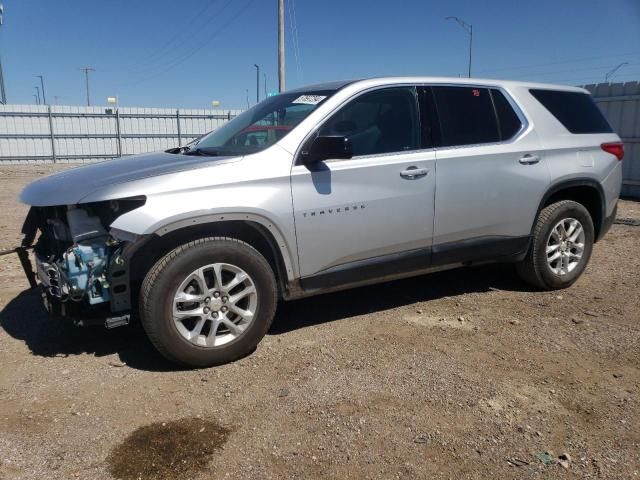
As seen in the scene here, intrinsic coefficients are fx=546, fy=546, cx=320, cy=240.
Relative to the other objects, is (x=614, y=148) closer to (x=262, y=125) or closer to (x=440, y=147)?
(x=440, y=147)

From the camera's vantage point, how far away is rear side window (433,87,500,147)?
14.0 ft

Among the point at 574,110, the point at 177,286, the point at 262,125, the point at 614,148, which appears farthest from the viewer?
the point at 614,148

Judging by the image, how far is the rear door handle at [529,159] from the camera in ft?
14.9

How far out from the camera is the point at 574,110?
5.03m

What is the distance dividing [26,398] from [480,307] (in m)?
3.49

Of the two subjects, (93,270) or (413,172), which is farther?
(413,172)

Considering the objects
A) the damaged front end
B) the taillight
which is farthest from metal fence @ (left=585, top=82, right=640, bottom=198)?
the damaged front end

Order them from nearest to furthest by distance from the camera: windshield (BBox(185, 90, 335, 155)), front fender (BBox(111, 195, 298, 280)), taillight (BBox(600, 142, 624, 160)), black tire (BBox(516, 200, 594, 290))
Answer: front fender (BBox(111, 195, 298, 280)), windshield (BBox(185, 90, 335, 155)), black tire (BBox(516, 200, 594, 290)), taillight (BBox(600, 142, 624, 160))

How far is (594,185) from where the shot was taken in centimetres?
502

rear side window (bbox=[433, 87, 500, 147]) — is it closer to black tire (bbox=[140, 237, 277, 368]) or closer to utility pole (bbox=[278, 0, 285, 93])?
black tire (bbox=[140, 237, 277, 368])

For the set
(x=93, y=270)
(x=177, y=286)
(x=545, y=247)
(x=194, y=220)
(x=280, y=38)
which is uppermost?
(x=280, y=38)

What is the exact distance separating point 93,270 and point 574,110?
4.32 meters

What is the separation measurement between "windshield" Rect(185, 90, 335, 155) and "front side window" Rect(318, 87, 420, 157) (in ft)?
0.70

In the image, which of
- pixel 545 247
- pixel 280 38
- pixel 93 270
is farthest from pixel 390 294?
pixel 280 38
